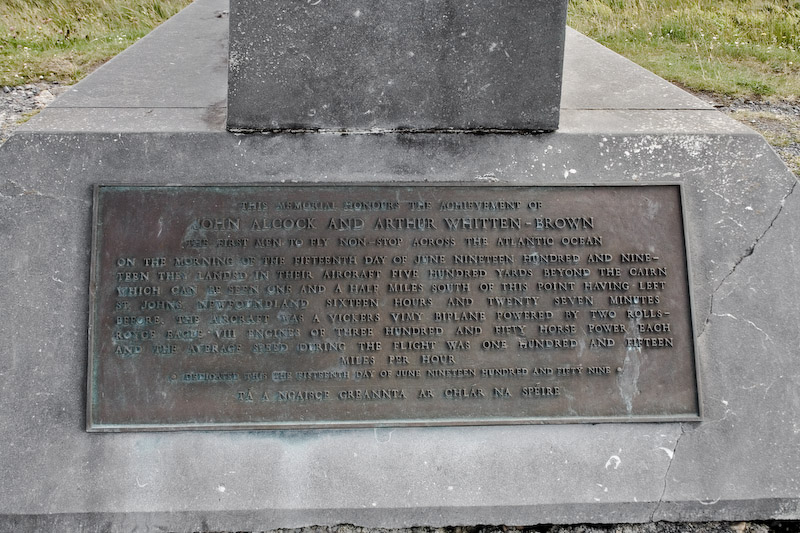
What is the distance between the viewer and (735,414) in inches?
116

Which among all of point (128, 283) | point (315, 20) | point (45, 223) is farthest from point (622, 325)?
point (45, 223)

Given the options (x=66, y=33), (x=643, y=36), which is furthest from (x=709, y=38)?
(x=66, y=33)

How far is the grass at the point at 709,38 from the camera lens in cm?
563

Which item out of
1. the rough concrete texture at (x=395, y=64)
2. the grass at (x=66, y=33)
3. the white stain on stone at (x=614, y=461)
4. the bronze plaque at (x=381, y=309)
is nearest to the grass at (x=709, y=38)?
the rough concrete texture at (x=395, y=64)

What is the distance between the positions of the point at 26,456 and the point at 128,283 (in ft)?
2.99

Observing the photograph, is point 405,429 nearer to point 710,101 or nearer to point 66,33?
point 710,101

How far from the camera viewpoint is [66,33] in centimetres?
666

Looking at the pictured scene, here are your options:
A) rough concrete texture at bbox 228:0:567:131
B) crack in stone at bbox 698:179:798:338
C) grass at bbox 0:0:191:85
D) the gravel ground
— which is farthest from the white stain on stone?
grass at bbox 0:0:191:85

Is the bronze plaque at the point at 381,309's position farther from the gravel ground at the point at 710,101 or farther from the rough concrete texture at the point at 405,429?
the gravel ground at the point at 710,101

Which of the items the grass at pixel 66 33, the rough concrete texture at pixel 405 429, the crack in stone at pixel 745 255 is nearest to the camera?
the rough concrete texture at pixel 405 429

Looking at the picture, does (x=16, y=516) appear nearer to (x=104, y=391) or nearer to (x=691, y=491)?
(x=104, y=391)

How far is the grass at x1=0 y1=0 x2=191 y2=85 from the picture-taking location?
5629mm

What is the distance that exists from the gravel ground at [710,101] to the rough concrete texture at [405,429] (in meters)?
0.07

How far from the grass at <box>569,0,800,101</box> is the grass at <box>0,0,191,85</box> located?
17.0ft
